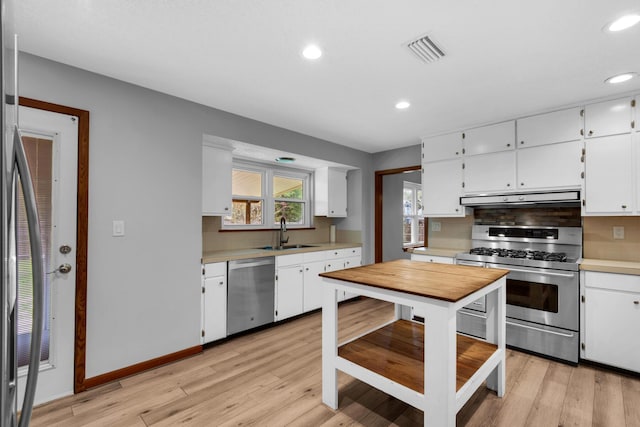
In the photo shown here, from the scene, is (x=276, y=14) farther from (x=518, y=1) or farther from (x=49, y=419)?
(x=49, y=419)

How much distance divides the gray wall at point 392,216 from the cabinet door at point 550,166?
2.58 metres

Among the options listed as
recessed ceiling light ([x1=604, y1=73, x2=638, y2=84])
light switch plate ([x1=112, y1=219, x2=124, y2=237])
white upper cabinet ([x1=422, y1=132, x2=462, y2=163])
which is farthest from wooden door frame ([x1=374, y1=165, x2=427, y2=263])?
light switch plate ([x1=112, y1=219, x2=124, y2=237])

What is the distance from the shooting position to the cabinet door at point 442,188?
3.67 meters

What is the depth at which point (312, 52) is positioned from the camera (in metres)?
2.01

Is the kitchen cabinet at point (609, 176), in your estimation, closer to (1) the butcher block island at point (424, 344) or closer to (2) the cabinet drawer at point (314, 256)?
(1) the butcher block island at point (424, 344)

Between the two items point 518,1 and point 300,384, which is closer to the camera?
point 518,1

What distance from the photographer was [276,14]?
165 centimetres

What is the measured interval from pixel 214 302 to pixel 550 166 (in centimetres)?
355

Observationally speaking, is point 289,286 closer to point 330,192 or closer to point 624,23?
point 330,192

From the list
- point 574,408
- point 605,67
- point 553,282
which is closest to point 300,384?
point 574,408

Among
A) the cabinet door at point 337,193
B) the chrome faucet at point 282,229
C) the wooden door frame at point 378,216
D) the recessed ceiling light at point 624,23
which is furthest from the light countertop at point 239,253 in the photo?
the recessed ceiling light at point 624,23

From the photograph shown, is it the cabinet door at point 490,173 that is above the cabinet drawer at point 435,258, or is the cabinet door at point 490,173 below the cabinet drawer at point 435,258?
above

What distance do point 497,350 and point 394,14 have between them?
2.21 m

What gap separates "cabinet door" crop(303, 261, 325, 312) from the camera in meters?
3.92
